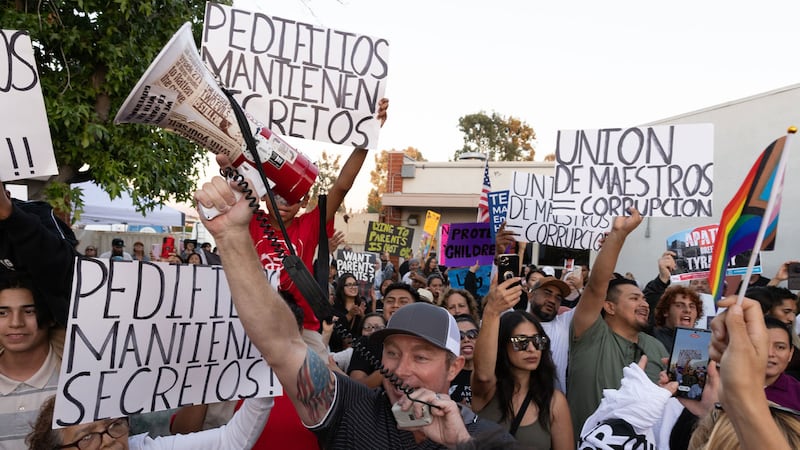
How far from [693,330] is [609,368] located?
67 centimetres

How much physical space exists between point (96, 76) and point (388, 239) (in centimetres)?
620

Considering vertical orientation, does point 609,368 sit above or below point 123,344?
below

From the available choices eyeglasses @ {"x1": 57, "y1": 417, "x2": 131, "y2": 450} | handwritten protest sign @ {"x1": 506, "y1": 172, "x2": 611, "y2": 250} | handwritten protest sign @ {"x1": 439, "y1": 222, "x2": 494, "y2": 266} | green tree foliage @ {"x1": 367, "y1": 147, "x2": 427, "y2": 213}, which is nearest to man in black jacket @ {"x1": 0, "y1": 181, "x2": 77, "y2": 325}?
eyeglasses @ {"x1": 57, "y1": 417, "x2": 131, "y2": 450}

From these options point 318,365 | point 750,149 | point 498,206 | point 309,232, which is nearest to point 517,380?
point 309,232

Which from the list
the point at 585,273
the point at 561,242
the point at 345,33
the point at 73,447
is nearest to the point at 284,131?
the point at 345,33

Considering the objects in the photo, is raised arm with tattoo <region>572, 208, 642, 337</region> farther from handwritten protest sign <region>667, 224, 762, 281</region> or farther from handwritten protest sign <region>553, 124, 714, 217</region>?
handwritten protest sign <region>667, 224, 762, 281</region>

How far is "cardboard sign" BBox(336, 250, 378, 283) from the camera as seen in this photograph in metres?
10.5

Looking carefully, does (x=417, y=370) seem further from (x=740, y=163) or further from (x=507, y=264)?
(x=740, y=163)

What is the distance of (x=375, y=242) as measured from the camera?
13156 millimetres

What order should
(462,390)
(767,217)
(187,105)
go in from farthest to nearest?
(462,390), (187,105), (767,217)

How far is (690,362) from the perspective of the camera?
2.97 meters

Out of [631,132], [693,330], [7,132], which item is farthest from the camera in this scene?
[631,132]

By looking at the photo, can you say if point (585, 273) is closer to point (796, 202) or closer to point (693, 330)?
point (796, 202)

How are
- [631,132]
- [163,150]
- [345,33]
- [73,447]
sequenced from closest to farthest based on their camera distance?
[73,447] → [345,33] → [631,132] → [163,150]
